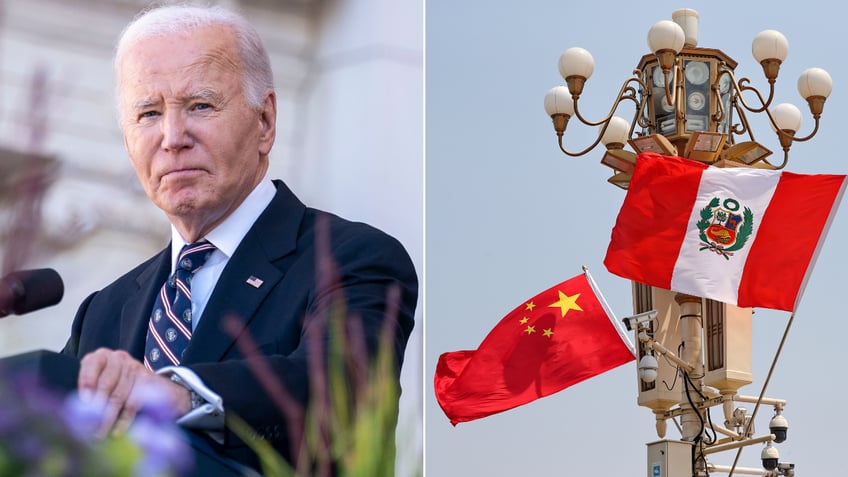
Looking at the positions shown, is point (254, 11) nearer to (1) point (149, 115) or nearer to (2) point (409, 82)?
(2) point (409, 82)

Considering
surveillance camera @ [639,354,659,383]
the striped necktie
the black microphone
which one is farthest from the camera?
surveillance camera @ [639,354,659,383]

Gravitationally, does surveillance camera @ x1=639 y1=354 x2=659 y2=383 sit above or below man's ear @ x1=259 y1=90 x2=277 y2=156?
below

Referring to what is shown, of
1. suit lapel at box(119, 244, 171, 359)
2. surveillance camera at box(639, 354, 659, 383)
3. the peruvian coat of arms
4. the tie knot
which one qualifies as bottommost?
surveillance camera at box(639, 354, 659, 383)

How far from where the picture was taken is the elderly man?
2.85 metres

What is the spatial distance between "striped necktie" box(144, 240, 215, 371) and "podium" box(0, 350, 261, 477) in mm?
1039

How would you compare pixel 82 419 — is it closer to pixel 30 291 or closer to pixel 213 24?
pixel 30 291

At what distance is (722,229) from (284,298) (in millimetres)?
8174

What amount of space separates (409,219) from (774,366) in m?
7.35

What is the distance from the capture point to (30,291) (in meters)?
1.79

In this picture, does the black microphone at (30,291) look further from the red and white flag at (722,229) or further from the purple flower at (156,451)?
the red and white flag at (722,229)

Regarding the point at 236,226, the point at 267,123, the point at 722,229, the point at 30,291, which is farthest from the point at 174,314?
the point at 722,229

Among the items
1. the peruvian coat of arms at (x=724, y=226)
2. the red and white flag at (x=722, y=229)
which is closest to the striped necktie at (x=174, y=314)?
the red and white flag at (x=722, y=229)

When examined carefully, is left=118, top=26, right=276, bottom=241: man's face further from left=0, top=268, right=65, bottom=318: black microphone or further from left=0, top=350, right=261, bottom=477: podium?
left=0, top=350, right=261, bottom=477: podium

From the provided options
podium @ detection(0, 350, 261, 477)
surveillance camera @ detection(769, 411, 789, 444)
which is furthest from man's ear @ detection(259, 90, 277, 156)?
surveillance camera @ detection(769, 411, 789, 444)
